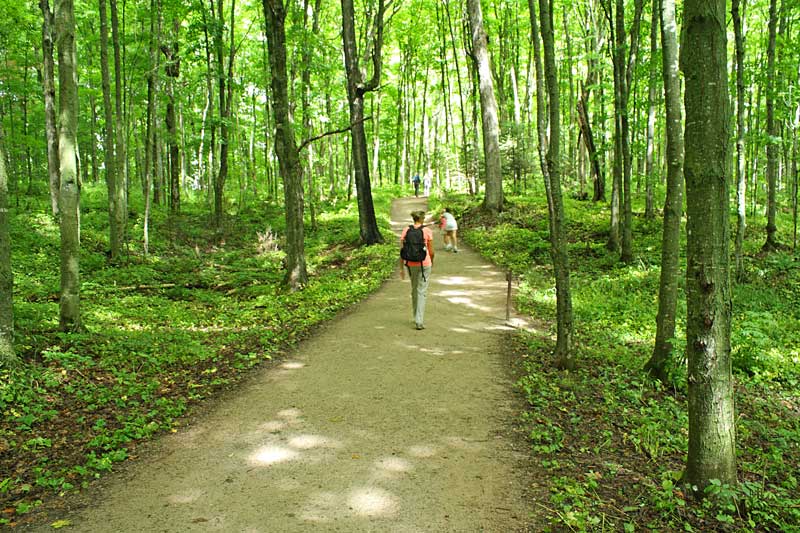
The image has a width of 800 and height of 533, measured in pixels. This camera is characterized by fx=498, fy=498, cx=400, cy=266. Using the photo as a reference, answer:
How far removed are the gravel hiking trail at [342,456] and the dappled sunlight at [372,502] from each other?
14mm

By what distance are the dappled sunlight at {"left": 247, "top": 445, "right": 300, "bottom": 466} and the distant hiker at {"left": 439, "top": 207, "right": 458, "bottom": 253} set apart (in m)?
12.5

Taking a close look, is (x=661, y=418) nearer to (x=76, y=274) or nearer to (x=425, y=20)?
(x=76, y=274)

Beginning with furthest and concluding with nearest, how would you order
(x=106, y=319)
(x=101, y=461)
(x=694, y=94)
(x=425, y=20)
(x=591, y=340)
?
(x=425, y=20)
(x=106, y=319)
(x=591, y=340)
(x=101, y=461)
(x=694, y=94)

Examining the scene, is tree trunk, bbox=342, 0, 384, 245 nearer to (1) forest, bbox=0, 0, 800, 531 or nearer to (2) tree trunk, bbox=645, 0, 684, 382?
(1) forest, bbox=0, 0, 800, 531

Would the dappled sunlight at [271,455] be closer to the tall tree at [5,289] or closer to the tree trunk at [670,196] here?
the tall tree at [5,289]

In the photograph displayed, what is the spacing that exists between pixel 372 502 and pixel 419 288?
5.15 m

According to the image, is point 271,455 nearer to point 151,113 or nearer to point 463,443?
point 463,443

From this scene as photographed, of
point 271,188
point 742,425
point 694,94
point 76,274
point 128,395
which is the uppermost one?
point 271,188

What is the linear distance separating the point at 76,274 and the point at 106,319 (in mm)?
2486

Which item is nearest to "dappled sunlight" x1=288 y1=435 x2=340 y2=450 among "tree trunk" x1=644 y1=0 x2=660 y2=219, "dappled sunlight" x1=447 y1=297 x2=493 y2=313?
"dappled sunlight" x1=447 y1=297 x2=493 y2=313

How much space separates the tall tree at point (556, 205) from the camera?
643cm

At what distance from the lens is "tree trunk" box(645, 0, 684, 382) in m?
6.16

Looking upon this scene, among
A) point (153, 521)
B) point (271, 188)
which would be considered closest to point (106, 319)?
point (153, 521)

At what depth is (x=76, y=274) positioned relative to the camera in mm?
7445
